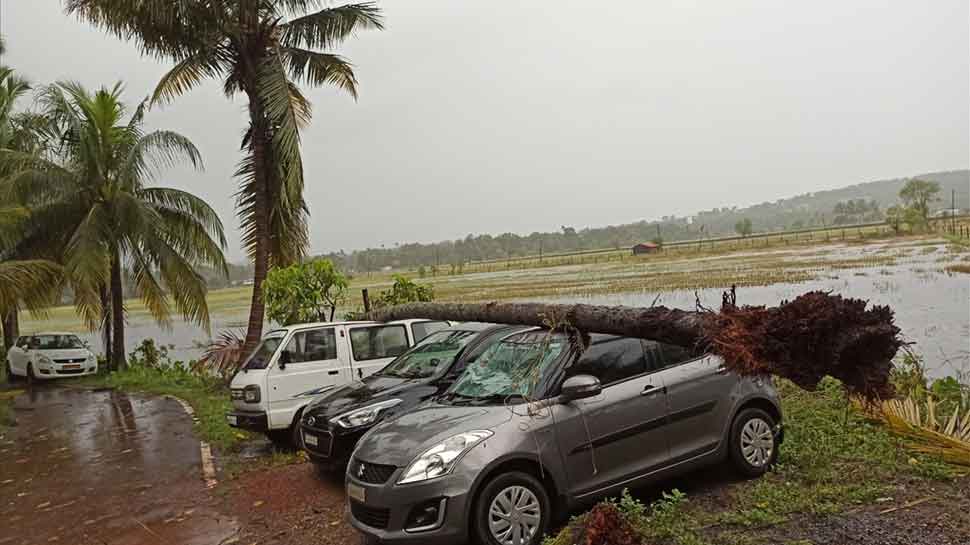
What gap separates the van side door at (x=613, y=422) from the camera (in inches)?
197

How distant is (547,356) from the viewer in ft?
17.8

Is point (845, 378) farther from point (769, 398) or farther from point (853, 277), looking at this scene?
point (853, 277)

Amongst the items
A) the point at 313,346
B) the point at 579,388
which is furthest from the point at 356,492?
the point at 313,346

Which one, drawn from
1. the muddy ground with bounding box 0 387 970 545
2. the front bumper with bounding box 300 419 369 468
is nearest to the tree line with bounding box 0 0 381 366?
the muddy ground with bounding box 0 387 970 545

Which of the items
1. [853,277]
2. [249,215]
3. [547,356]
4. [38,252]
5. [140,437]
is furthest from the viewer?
[853,277]

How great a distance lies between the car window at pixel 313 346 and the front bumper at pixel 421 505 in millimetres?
4534

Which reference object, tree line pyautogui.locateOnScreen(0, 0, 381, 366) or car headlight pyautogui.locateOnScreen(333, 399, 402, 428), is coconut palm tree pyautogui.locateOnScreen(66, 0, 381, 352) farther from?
car headlight pyautogui.locateOnScreen(333, 399, 402, 428)

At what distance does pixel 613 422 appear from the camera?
5191 millimetres

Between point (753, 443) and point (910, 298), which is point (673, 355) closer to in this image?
point (753, 443)

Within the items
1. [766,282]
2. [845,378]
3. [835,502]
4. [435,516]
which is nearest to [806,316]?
[845,378]

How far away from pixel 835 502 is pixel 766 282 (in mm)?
17550

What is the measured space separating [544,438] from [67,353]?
19.6 metres

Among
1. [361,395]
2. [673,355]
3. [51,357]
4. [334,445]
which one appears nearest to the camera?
[673,355]

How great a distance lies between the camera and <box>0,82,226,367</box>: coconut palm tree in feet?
57.6
